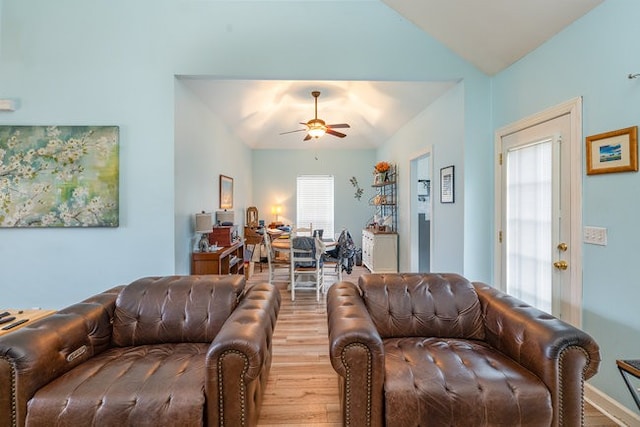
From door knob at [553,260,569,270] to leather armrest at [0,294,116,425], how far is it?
323 cm

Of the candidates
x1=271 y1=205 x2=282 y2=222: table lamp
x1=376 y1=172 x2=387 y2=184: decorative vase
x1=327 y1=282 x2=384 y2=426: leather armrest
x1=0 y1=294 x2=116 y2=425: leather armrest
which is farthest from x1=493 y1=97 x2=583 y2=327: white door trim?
x1=271 y1=205 x2=282 y2=222: table lamp

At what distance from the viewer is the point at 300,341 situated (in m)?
3.11

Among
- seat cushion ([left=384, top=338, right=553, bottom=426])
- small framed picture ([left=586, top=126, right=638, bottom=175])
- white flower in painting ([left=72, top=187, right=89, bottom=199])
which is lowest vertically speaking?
seat cushion ([left=384, top=338, right=553, bottom=426])

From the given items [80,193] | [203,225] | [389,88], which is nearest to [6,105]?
[80,193]

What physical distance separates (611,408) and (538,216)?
4.54 ft

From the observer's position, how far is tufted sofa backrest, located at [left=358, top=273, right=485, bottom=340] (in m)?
2.06

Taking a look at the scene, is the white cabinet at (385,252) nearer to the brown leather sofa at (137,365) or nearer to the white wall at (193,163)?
the white wall at (193,163)

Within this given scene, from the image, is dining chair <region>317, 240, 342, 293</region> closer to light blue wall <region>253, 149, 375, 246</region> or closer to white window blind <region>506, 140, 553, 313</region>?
light blue wall <region>253, 149, 375, 246</region>

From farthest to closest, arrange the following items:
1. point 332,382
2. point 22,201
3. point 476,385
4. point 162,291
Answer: point 22,201 → point 332,382 → point 162,291 → point 476,385

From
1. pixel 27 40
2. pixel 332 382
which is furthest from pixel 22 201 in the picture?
pixel 332 382

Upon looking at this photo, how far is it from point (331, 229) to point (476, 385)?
6038mm

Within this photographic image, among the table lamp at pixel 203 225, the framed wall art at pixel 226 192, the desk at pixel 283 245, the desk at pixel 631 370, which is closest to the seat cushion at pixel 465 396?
the desk at pixel 631 370

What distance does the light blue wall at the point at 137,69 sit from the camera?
3096 mm

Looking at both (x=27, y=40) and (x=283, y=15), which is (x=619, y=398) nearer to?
(x=283, y=15)
